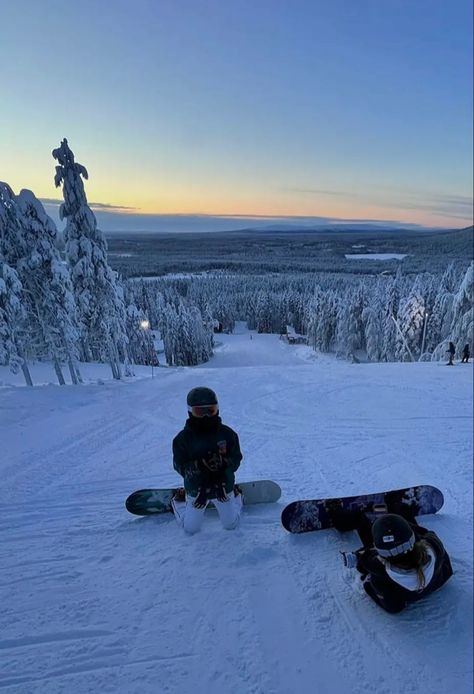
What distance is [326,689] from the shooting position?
8.76 feet

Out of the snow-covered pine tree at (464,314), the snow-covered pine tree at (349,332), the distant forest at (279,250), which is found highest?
the distant forest at (279,250)

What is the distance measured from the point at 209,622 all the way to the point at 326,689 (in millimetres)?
965

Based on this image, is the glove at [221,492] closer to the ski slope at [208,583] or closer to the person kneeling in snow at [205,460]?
the person kneeling in snow at [205,460]

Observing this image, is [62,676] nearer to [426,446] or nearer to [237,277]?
[426,446]

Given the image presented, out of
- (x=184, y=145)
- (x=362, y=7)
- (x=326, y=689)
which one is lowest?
(x=326, y=689)

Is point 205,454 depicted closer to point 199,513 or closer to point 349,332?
point 199,513

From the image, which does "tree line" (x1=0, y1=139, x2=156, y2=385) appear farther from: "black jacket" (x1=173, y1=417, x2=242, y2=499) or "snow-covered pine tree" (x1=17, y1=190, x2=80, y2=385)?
"black jacket" (x1=173, y1=417, x2=242, y2=499)

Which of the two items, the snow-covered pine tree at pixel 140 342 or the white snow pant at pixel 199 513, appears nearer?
the white snow pant at pixel 199 513

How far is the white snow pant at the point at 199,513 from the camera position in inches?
167

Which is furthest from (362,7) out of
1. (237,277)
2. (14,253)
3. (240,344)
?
(237,277)

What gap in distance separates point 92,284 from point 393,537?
49.0ft

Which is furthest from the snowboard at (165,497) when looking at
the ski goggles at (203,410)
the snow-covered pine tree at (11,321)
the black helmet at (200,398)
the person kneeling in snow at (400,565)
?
the snow-covered pine tree at (11,321)

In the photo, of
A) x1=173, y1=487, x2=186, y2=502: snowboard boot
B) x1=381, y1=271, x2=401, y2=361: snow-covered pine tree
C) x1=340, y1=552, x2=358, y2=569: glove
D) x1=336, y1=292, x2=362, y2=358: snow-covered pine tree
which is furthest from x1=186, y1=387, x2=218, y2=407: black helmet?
x1=336, y1=292, x2=362, y2=358: snow-covered pine tree

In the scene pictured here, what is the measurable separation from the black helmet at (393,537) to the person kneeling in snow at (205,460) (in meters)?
1.69
